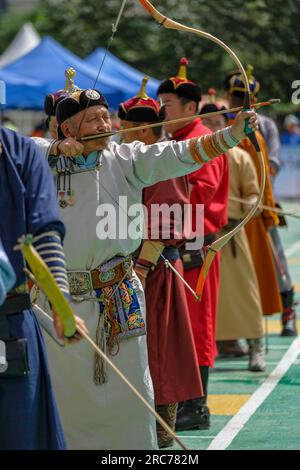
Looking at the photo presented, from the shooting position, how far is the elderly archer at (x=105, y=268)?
5559 mm

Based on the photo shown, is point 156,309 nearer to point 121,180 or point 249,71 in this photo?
point 121,180

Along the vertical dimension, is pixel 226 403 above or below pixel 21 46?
below

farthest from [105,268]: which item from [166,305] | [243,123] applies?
[166,305]

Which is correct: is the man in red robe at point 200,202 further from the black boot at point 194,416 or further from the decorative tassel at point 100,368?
the decorative tassel at point 100,368

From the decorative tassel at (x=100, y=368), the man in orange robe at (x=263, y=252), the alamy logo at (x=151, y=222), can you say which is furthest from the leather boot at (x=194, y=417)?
the man in orange robe at (x=263, y=252)

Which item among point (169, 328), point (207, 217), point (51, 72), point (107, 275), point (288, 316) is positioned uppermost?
point (51, 72)

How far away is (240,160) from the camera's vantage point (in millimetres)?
9516

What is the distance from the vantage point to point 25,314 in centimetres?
457

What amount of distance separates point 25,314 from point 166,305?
8.21 feet

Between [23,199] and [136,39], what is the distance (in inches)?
1096

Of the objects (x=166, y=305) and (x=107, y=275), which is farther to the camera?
(x=166, y=305)

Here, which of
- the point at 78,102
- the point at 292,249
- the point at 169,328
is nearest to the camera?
the point at 78,102

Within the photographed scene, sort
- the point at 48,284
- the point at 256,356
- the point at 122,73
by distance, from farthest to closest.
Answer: the point at 122,73
the point at 256,356
the point at 48,284

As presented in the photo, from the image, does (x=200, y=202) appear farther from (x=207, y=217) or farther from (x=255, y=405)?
(x=255, y=405)
